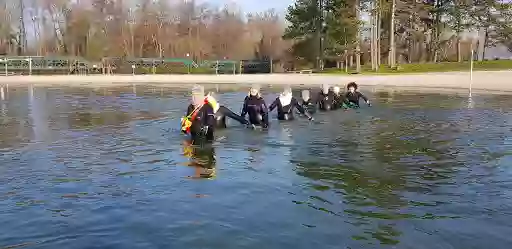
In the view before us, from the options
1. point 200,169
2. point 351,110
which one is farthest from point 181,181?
point 351,110

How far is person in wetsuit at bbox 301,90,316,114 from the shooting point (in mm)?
20705

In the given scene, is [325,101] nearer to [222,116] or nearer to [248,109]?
[248,109]

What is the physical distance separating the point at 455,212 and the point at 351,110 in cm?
1543

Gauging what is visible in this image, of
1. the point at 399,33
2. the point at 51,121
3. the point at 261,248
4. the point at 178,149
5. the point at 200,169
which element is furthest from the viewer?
the point at 399,33

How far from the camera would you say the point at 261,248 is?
6406mm

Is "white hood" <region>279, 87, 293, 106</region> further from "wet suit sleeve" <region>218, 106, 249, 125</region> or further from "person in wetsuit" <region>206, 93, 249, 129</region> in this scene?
"wet suit sleeve" <region>218, 106, 249, 125</region>

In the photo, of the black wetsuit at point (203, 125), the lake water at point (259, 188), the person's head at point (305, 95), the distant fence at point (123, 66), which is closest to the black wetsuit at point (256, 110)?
the lake water at point (259, 188)

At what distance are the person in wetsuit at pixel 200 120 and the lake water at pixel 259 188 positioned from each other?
19.5 inches

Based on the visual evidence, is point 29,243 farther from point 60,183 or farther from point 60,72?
point 60,72

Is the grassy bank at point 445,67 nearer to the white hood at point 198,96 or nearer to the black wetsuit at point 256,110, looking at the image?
the black wetsuit at point 256,110

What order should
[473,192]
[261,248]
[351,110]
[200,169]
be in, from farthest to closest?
[351,110]
[200,169]
[473,192]
[261,248]

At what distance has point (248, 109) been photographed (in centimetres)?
1644

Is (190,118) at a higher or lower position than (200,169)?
higher

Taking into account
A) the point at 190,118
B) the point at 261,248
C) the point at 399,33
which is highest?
the point at 399,33
